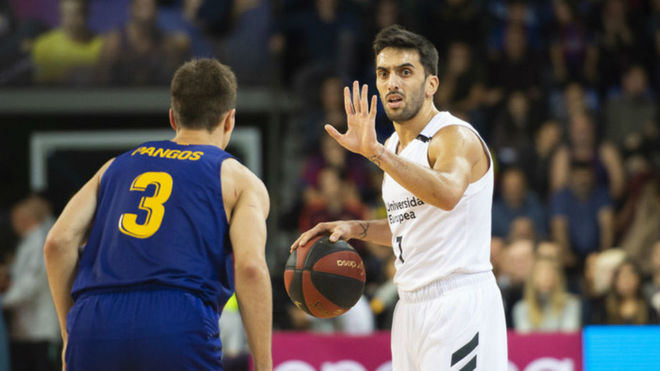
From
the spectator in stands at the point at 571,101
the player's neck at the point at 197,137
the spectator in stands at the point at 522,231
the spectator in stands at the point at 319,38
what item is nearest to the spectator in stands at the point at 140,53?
the spectator in stands at the point at 319,38

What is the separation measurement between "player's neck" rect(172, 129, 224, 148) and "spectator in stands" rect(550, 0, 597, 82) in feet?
28.9

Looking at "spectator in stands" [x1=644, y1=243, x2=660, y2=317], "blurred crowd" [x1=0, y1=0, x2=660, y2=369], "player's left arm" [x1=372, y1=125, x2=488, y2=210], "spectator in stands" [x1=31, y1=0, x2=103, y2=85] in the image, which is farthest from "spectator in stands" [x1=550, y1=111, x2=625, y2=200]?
"player's left arm" [x1=372, y1=125, x2=488, y2=210]

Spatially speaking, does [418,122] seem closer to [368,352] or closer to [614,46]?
[368,352]

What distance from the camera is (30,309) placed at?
32.4ft

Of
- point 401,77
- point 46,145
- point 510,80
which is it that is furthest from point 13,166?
point 401,77

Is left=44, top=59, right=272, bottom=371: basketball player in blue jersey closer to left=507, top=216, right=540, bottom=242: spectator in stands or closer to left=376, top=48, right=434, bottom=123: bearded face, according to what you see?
left=376, top=48, right=434, bottom=123: bearded face

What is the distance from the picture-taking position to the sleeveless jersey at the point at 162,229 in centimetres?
367

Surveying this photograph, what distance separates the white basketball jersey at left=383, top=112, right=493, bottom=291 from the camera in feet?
15.1

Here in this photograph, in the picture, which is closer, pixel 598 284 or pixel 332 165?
pixel 598 284

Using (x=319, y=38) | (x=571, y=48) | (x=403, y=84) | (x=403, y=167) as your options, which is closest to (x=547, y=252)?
(x=403, y=84)

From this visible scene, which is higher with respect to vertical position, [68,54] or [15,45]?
[15,45]

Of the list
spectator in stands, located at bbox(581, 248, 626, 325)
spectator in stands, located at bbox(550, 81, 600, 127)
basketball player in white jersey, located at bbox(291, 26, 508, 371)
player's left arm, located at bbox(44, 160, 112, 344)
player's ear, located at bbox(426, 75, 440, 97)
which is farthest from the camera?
spectator in stands, located at bbox(550, 81, 600, 127)

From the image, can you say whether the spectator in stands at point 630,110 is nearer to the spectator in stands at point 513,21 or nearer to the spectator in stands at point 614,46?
the spectator in stands at point 614,46

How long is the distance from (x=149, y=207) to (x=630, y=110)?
9.03 meters
